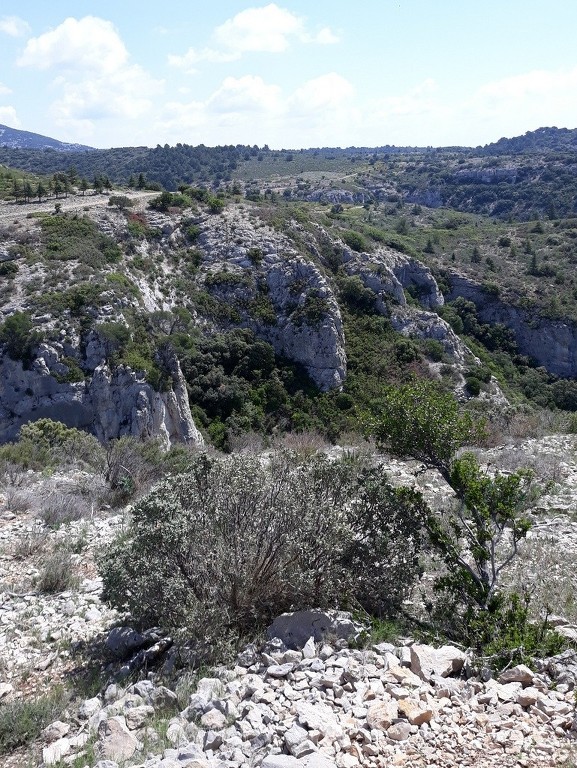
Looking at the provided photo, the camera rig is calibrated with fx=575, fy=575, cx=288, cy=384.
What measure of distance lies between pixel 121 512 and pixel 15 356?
563 inches

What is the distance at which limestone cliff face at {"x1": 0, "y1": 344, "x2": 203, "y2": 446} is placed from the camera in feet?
66.7

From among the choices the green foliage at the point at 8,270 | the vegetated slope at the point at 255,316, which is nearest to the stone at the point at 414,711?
the vegetated slope at the point at 255,316

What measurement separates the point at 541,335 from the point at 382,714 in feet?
134

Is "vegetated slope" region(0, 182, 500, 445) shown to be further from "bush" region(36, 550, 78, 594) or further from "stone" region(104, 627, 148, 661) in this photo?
"stone" region(104, 627, 148, 661)

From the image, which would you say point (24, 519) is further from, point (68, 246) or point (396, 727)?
point (68, 246)

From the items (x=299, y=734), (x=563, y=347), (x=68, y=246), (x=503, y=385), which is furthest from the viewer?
(x=563, y=347)

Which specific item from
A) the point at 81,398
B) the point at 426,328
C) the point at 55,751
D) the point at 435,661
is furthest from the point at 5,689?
the point at 426,328

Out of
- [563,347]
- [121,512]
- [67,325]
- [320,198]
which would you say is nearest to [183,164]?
[320,198]

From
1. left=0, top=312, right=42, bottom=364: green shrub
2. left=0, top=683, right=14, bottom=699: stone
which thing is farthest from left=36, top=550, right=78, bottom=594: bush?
left=0, top=312, right=42, bottom=364: green shrub

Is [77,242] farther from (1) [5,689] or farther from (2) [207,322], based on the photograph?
(1) [5,689]

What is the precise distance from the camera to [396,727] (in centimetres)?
321

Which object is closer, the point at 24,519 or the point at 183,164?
the point at 24,519

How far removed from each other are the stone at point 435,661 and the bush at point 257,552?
994 mm

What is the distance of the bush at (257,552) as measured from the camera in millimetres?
4699
